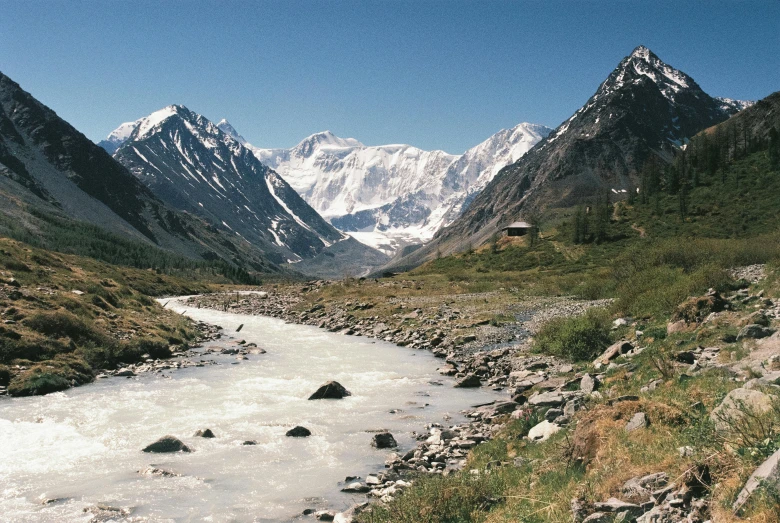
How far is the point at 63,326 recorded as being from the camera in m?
27.2

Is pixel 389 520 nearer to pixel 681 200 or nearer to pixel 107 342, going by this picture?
pixel 107 342

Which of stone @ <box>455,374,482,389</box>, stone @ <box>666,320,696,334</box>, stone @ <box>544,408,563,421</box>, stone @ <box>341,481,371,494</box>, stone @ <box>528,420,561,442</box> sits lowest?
stone @ <box>341,481,371,494</box>

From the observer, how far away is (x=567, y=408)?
46.9ft

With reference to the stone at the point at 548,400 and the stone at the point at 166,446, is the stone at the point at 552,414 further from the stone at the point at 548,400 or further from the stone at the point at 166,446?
the stone at the point at 166,446

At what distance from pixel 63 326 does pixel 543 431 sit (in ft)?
87.7

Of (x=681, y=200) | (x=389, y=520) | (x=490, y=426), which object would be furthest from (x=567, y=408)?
(x=681, y=200)

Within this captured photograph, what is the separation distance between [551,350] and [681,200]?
102175 millimetres

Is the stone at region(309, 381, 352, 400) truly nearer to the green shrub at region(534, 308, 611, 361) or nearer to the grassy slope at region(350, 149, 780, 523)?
the grassy slope at region(350, 149, 780, 523)

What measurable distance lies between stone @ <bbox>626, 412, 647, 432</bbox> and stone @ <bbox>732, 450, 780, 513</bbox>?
3735mm

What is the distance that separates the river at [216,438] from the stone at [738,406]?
8317 mm

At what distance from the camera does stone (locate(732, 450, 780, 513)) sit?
593 cm

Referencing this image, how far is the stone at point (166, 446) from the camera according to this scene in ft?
51.3

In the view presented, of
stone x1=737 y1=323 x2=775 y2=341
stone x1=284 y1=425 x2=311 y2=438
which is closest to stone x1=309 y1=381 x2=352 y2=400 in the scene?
stone x1=284 y1=425 x2=311 y2=438

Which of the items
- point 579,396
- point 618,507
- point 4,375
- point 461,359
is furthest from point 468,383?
point 4,375
